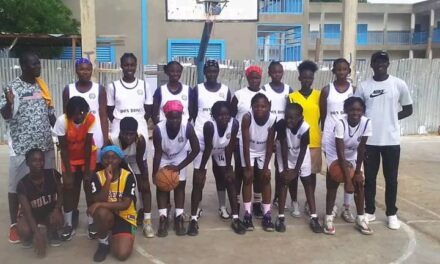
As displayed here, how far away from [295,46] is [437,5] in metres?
19.1

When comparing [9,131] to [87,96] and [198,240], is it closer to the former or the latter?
[87,96]

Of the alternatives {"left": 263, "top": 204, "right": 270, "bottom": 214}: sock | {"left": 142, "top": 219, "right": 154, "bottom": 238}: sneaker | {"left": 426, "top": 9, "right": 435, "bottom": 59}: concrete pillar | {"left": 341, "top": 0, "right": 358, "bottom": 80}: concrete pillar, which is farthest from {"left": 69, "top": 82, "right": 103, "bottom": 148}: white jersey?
{"left": 426, "top": 9, "right": 435, "bottom": 59}: concrete pillar

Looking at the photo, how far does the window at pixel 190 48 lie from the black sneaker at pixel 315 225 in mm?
12656

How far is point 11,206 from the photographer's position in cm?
476

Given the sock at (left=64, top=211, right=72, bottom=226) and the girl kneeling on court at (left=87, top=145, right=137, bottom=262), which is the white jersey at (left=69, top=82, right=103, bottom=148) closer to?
the girl kneeling on court at (left=87, top=145, right=137, bottom=262)

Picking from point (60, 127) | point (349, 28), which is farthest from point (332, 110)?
point (349, 28)

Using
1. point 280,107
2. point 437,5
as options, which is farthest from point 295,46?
point 437,5

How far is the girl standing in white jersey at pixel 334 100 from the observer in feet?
17.1

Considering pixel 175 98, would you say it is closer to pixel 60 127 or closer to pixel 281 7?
pixel 60 127

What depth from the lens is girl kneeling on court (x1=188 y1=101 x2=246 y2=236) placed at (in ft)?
15.9

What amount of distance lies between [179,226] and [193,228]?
0.15 meters

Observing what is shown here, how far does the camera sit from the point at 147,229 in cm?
488

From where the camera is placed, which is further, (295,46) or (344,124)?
(295,46)

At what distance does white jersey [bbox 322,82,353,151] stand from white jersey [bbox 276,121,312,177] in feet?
0.93
